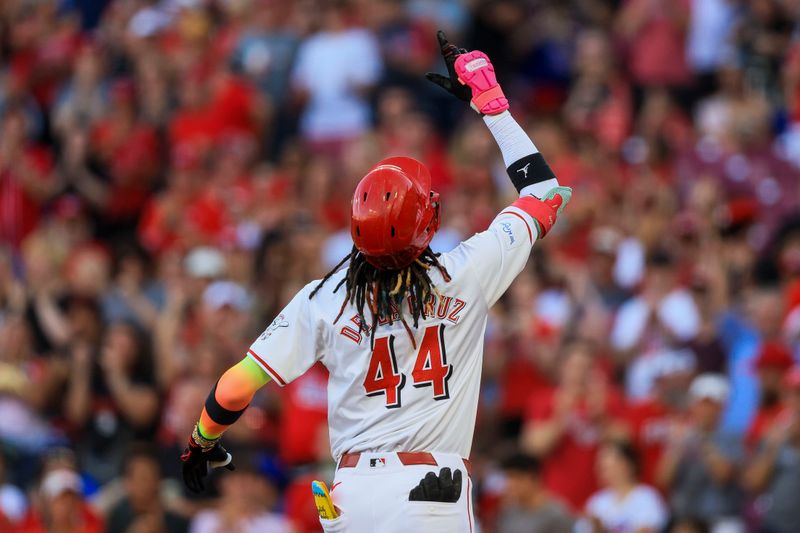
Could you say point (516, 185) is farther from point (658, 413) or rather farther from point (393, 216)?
point (658, 413)

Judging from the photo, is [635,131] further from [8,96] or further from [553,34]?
[8,96]

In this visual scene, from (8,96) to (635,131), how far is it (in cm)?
707

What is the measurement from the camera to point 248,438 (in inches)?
435

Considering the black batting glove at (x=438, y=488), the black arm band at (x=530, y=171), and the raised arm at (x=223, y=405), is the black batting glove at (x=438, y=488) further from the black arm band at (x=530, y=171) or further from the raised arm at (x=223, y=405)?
the black arm band at (x=530, y=171)

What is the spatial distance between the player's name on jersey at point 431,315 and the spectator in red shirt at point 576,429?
16.4 feet

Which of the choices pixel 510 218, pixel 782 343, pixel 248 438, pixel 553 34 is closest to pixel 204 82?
pixel 553 34

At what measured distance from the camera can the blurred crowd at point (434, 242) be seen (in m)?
10.3

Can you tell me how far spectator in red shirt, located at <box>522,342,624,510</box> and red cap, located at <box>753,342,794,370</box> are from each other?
112cm

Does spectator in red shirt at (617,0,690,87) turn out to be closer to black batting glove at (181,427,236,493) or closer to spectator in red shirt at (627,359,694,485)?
spectator in red shirt at (627,359,694,485)

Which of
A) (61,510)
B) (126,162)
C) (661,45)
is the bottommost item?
(61,510)

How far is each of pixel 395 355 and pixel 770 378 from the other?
5.14m

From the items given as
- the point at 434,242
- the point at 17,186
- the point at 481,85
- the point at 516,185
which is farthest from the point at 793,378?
the point at 17,186

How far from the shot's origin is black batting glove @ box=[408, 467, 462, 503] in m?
5.46

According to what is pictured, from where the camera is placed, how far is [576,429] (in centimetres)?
1051
